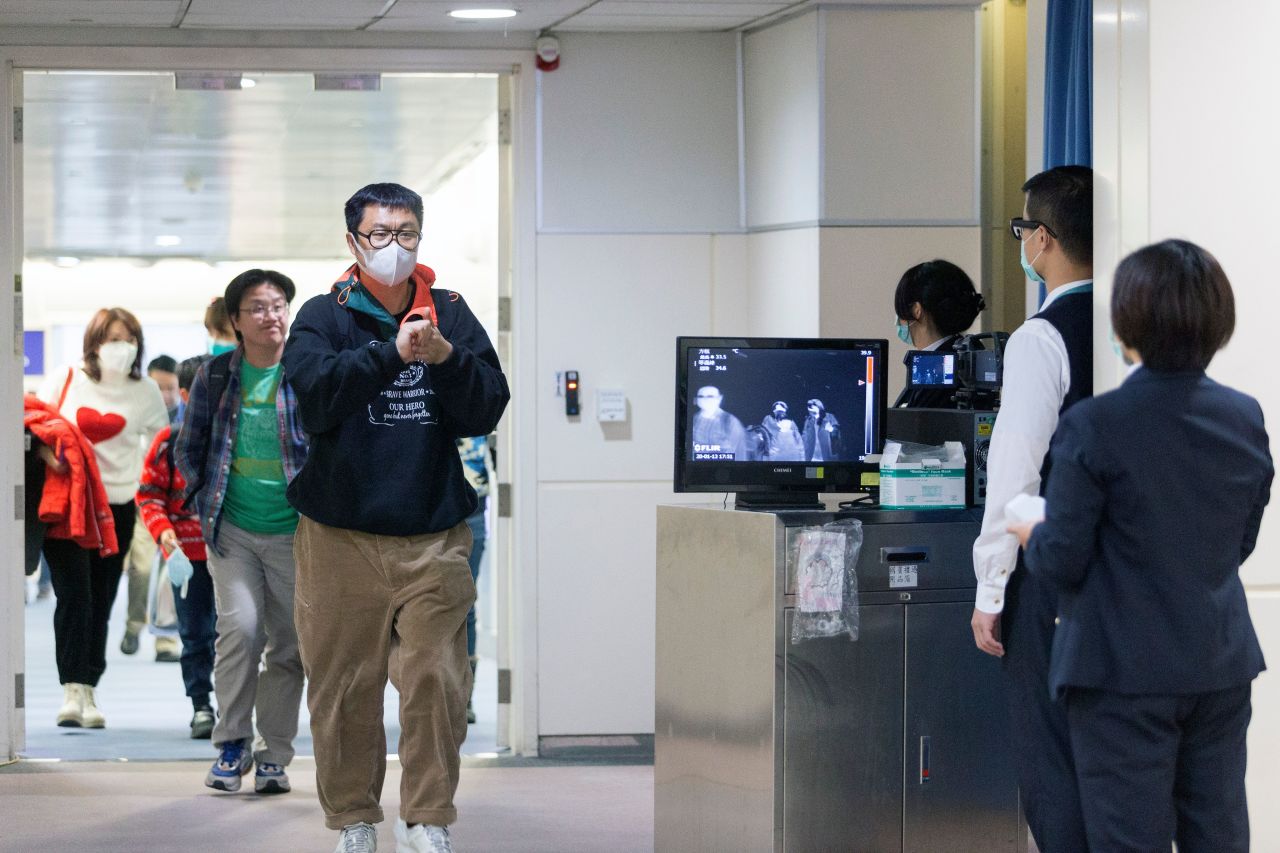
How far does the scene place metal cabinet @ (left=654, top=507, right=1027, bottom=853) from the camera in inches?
136

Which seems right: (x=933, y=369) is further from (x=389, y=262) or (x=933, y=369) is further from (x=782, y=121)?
(x=782, y=121)

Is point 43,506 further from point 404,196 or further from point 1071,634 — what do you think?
point 1071,634

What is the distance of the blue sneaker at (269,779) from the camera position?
4.94m

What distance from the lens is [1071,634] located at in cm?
264

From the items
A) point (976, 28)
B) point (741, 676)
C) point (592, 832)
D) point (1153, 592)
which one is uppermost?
point (976, 28)

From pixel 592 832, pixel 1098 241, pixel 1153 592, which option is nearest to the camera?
pixel 1153 592

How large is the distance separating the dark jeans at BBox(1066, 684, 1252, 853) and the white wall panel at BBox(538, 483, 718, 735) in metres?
3.01

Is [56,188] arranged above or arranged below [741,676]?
above

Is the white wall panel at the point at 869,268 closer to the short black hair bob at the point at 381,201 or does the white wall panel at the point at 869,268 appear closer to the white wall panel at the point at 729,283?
the white wall panel at the point at 729,283

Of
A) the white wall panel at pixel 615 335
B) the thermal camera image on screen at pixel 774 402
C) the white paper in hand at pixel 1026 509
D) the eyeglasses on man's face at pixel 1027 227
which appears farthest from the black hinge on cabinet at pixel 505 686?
the white paper in hand at pixel 1026 509

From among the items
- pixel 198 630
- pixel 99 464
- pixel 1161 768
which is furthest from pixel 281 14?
pixel 1161 768

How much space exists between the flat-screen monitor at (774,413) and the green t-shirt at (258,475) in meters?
1.54

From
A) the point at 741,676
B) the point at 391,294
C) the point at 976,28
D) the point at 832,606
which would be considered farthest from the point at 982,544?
the point at 976,28

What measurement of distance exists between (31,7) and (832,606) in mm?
3249
